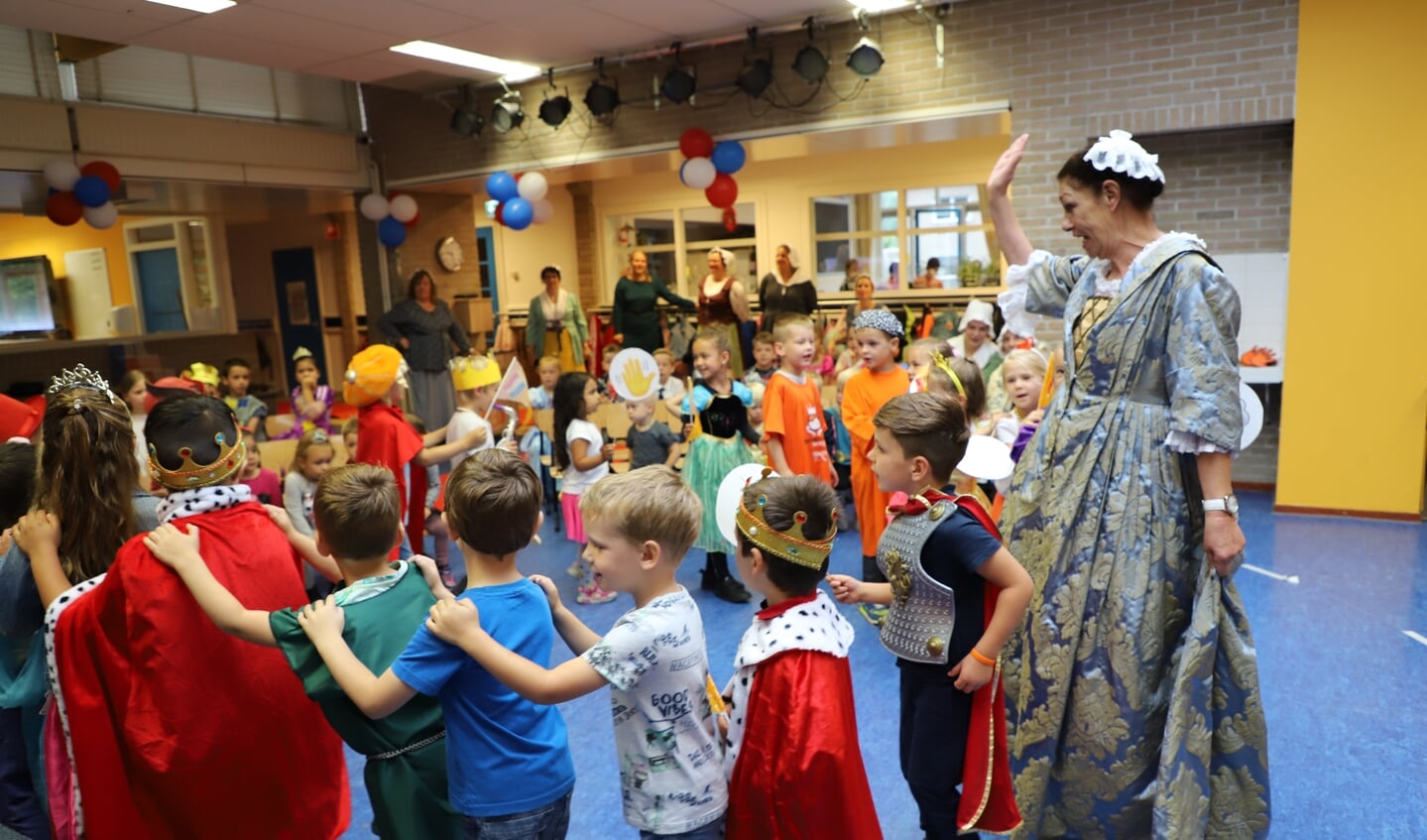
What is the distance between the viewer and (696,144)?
7500 millimetres

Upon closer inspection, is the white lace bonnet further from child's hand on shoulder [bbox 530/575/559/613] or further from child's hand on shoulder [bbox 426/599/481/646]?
child's hand on shoulder [bbox 426/599/481/646]

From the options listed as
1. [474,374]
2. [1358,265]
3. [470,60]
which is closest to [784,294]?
[470,60]

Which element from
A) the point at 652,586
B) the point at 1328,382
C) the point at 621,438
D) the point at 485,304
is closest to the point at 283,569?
the point at 652,586

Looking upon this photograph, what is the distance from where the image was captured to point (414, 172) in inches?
369

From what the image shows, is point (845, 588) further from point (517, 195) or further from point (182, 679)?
point (517, 195)

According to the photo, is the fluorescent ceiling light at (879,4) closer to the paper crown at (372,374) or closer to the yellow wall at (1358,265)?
the yellow wall at (1358,265)

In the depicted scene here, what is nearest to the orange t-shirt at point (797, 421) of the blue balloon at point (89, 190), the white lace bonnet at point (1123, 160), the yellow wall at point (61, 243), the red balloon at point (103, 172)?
the white lace bonnet at point (1123, 160)

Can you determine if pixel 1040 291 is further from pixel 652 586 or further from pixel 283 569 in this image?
pixel 283 569

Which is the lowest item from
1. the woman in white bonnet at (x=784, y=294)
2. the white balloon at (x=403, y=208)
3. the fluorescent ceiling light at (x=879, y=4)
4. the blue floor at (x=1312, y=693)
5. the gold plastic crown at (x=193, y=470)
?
the blue floor at (x=1312, y=693)

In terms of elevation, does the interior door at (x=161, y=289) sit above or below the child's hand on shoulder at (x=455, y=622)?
above

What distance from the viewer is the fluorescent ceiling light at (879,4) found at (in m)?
6.49

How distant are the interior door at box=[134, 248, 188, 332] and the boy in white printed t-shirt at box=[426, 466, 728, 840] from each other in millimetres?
11348

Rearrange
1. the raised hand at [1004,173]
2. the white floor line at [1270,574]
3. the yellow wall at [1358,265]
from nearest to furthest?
the raised hand at [1004,173], the white floor line at [1270,574], the yellow wall at [1358,265]

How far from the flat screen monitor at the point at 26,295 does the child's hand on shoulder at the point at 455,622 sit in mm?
10804
